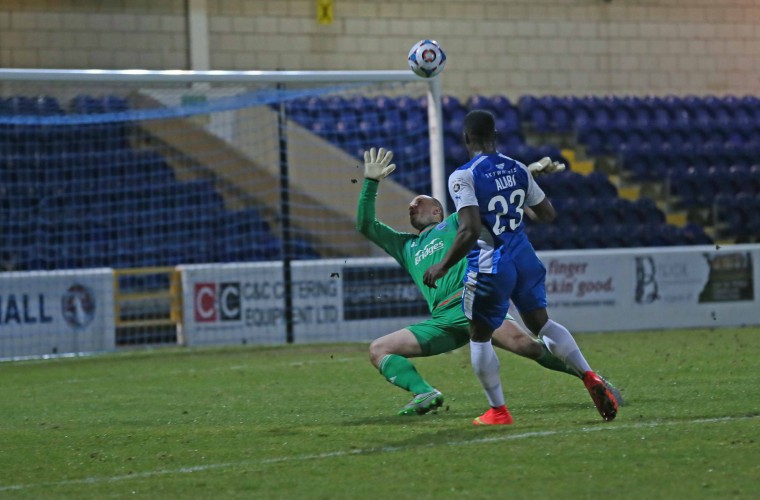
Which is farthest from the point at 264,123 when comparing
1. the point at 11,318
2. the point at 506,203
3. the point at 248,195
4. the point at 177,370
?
the point at 506,203

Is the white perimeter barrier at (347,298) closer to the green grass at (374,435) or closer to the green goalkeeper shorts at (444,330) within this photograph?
the green grass at (374,435)

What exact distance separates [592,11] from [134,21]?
8.41 m

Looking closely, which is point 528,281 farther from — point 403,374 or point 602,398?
point 403,374

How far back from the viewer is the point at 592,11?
23.7 m

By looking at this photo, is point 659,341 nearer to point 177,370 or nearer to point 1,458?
point 177,370

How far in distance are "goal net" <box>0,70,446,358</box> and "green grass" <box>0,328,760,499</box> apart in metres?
3.24

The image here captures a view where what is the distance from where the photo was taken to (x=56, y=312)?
15.8 meters

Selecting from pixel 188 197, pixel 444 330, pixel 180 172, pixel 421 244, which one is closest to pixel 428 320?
pixel 444 330

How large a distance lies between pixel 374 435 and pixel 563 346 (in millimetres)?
1316

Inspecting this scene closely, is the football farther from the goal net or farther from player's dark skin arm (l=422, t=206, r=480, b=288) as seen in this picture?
player's dark skin arm (l=422, t=206, r=480, b=288)

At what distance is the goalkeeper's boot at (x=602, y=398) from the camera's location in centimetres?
743

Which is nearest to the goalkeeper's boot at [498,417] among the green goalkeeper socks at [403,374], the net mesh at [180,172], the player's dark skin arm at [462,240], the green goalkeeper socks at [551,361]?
the green goalkeeper socks at [403,374]

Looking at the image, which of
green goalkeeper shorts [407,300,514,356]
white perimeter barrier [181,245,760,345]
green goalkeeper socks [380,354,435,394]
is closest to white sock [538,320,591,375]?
green goalkeeper shorts [407,300,514,356]

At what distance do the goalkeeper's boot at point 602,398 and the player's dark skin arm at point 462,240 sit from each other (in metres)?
1.06
